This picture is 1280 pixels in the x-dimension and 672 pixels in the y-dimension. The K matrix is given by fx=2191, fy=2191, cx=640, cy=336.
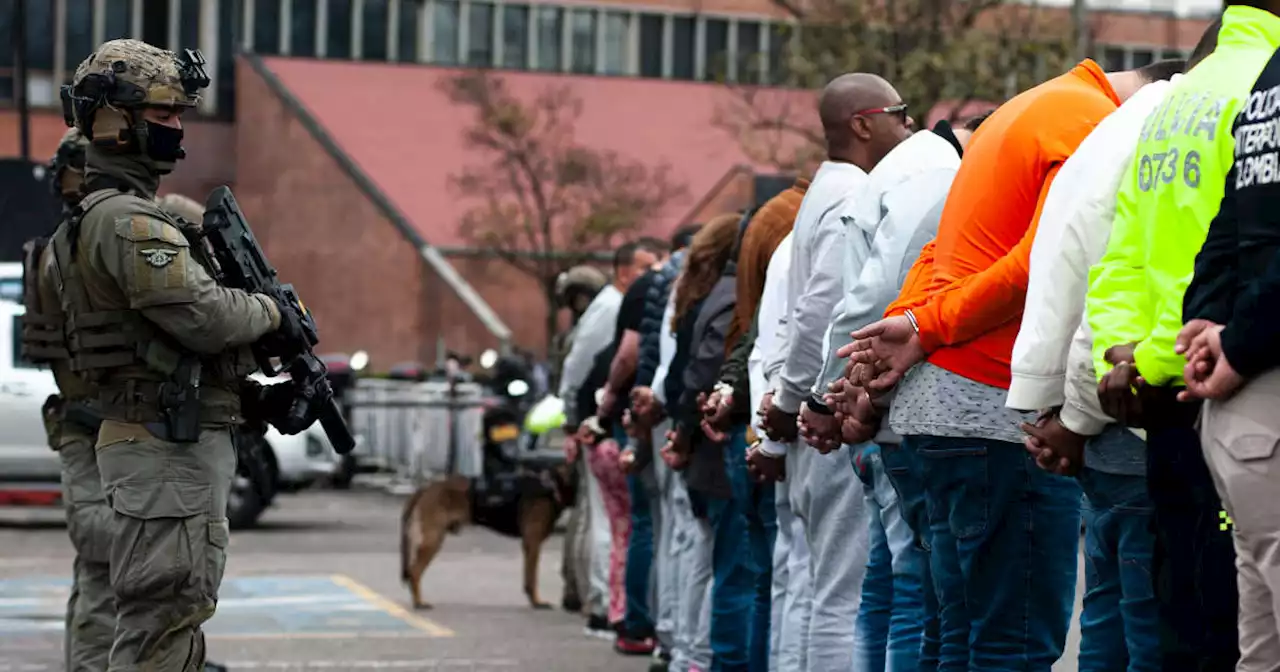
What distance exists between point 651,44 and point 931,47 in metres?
34.8

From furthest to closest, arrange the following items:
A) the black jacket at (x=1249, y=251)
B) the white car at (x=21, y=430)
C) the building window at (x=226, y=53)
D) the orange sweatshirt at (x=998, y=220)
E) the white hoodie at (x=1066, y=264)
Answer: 1. the building window at (x=226, y=53)
2. the white car at (x=21, y=430)
3. the orange sweatshirt at (x=998, y=220)
4. the white hoodie at (x=1066, y=264)
5. the black jacket at (x=1249, y=251)

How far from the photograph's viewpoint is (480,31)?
203ft

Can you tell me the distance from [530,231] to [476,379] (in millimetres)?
19478

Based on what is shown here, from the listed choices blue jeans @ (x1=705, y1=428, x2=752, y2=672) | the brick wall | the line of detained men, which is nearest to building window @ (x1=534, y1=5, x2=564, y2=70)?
the brick wall

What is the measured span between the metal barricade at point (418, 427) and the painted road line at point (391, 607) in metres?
5.33

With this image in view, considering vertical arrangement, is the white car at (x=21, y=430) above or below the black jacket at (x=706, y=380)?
below

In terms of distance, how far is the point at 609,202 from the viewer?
46344 millimetres

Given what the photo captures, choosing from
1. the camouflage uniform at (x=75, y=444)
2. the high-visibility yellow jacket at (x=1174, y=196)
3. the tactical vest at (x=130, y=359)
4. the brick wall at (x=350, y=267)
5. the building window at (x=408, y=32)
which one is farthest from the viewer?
the building window at (x=408, y=32)

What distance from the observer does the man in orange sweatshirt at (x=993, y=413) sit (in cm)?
556

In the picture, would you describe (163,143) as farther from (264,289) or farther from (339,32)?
(339,32)

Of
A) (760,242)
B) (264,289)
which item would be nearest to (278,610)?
(760,242)

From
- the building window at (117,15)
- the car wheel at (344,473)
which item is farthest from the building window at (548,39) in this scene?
the car wheel at (344,473)

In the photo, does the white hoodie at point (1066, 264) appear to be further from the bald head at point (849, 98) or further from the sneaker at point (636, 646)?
the sneaker at point (636, 646)

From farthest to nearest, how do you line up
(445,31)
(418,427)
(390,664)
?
(445,31), (418,427), (390,664)
